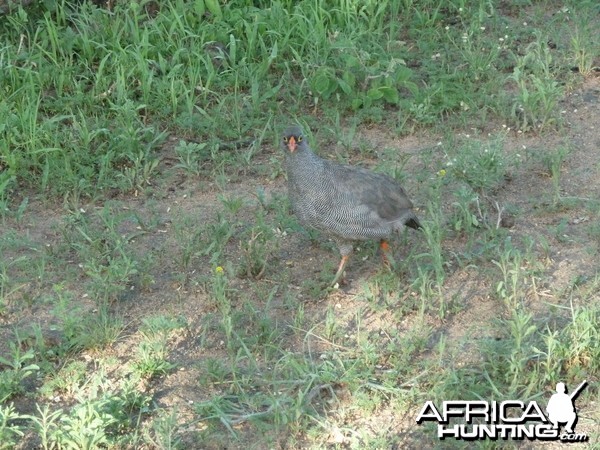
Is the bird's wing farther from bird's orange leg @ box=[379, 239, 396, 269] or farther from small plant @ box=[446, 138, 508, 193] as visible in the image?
small plant @ box=[446, 138, 508, 193]

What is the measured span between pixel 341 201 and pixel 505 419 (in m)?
1.75

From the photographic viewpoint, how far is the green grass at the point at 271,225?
18.7 feet

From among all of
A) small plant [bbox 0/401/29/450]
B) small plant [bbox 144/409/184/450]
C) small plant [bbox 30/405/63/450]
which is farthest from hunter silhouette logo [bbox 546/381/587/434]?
small plant [bbox 0/401/29/450]

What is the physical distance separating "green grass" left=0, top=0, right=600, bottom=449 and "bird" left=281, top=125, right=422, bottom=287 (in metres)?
0.24

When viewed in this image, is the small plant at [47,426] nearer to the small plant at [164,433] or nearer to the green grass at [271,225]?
the green grass at [271,225]

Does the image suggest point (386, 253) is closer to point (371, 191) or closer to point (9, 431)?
point (371, 191)

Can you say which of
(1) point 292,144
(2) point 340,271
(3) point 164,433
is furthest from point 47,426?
(1) point 292,144

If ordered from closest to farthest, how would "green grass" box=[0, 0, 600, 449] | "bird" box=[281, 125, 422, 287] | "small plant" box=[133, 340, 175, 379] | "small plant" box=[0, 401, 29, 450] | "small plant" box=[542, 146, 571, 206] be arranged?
"small plant" box=[0, 401, 29, 450] < "green grass" box=[0, 0, 600, 449] < "small plant" box=[133, 340, 175, 379] < "bird" box=[281, 125, 422, 287] < "small plant" box=[542, 146, 571, 206]

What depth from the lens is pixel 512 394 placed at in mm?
5582

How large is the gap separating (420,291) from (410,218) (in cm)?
55

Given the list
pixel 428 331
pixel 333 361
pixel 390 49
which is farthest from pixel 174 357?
pixel 390 49

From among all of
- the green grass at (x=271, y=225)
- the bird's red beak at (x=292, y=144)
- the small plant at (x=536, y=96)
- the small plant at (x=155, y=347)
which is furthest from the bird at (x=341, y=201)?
the small plant at (x=536, y=96)

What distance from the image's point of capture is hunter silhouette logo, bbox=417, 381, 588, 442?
5.39 meters

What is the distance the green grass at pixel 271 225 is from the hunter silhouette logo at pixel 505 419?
8cm
